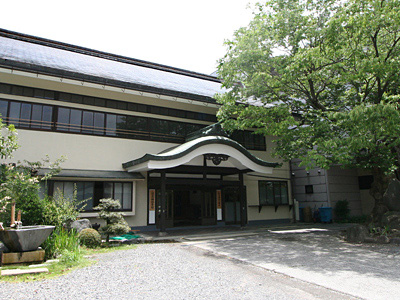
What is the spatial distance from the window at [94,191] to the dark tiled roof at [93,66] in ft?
13.6

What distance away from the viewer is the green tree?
910 cm

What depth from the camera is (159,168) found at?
1145 centimetres

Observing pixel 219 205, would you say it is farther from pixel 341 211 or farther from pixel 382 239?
pixel 382 239

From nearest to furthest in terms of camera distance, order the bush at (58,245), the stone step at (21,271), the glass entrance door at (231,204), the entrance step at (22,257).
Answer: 1. the stone step at (21,271)
2. the entrance step at (22,257)
3. the bush at (58,245)
4. the glass entrance door at (231,204)

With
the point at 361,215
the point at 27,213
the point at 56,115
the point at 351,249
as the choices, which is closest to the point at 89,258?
the point at 27,213

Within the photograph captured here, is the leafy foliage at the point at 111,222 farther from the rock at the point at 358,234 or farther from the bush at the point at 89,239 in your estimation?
the rock at the point at 358,234

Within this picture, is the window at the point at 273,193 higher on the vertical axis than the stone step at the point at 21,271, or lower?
higher

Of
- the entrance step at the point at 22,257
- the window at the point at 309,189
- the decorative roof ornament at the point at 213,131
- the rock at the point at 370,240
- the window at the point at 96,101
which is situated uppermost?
the window at the point at 96,101

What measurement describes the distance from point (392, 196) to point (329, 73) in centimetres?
538

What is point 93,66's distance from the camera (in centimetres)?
1444

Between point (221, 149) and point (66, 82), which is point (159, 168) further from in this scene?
point (66, 82)

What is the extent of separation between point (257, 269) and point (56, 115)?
976cm

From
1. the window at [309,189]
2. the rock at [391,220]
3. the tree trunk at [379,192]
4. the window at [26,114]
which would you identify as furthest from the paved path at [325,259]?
the window at [26,114]

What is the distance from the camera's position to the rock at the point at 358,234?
10281mm
